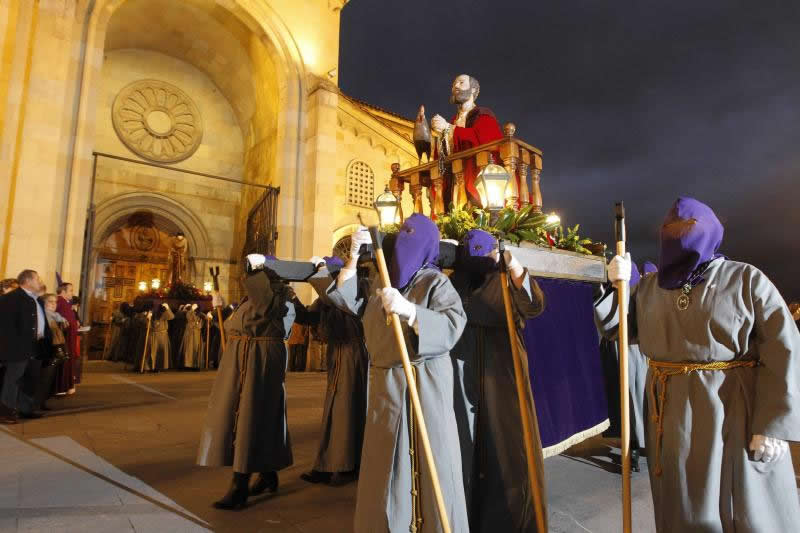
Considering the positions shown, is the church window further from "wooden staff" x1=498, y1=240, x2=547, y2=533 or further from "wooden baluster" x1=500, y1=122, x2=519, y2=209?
"wooden staff" x1=498, y1=240, x2=547, y2=533

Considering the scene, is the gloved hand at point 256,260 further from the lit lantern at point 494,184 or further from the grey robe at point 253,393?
the lit lantern at point 494,184

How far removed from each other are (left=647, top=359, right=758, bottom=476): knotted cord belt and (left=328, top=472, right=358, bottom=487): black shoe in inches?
105

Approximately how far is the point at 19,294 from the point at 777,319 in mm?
7485

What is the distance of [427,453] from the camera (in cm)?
215

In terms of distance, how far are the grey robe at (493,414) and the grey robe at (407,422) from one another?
0.47 meters

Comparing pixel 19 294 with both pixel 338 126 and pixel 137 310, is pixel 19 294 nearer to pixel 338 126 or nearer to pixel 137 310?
pixel 137 310

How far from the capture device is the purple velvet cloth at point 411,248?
2.61 metres

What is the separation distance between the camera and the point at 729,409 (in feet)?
6.84

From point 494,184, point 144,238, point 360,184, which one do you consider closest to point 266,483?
point 494,184

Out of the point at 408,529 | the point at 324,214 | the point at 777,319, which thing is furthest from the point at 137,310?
the point at 777,319

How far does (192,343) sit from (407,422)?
38.0ft

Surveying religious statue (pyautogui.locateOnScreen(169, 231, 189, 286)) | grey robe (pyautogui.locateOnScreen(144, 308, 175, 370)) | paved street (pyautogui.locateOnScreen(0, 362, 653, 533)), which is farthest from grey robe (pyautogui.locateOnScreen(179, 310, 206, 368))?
paved street (pyautogui.locateOnScreen(0, 362, 653, 533))

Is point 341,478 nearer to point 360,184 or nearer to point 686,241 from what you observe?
point 686,241

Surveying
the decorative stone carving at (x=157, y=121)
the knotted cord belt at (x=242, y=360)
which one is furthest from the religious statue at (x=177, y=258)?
the knotted cord belt at (x=242, y=360)
